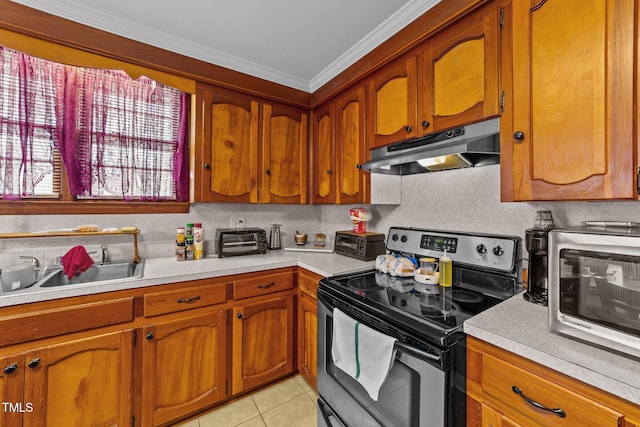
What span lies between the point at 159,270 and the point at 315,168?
146 centimetres

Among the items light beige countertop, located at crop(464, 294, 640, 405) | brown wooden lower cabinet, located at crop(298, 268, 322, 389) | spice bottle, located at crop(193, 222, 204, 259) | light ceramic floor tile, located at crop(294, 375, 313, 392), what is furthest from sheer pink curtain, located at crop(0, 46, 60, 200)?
light beige countertop, located at crop(464, 294, 640, 405)

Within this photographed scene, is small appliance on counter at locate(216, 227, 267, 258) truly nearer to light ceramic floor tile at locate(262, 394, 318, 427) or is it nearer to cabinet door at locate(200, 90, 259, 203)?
cabinet door at locate(200, 90, 259, 203)

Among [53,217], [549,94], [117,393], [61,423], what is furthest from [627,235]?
[53,217]

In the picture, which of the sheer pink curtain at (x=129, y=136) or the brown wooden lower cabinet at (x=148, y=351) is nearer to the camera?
the brown wooden lower cabinet at (x=148, y=351)

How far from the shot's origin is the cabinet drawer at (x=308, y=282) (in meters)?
1.74

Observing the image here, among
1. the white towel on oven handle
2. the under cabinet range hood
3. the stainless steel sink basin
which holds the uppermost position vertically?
the under cabinet range hood

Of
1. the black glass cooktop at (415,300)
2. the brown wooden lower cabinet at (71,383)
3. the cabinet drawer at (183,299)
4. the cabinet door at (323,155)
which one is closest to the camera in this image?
the black glass cooktop at (415,300)

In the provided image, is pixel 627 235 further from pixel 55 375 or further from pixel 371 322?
pixel 55 375

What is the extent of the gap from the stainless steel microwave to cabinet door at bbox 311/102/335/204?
1532 millimetres

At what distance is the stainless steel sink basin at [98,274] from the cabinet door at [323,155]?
1.41m

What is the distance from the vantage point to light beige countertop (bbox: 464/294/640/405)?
23.8 inches

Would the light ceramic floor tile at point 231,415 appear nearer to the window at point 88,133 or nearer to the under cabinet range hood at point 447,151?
the window at point 88,133

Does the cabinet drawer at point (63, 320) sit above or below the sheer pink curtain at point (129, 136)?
below

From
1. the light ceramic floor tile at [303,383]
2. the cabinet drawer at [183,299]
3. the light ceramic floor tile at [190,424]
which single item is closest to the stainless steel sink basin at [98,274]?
the cabinet drawer at [183,299]
